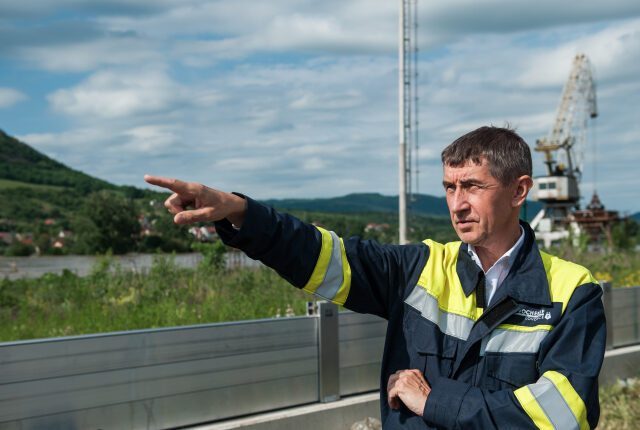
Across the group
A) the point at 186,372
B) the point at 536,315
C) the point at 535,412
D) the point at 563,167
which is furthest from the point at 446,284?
the point at 563,167

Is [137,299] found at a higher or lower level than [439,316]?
lower

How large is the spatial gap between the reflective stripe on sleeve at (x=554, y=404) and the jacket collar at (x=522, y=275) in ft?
0.94

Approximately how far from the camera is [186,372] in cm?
481

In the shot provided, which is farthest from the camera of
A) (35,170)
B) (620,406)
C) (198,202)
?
(35,170)

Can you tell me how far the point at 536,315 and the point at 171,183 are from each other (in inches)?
52.0

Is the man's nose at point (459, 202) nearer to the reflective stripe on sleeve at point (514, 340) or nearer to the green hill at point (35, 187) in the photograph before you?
the reflective stripe on sleeve at point (514, 340)

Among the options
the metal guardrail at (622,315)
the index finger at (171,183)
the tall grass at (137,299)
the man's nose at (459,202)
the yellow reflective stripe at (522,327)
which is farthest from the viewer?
the metal guardrail at (622,315)

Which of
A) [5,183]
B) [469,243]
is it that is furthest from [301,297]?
[5,183]

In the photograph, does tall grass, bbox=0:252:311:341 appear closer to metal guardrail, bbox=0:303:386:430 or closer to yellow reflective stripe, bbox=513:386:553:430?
metal guardrail, bbox=0:303:386:430

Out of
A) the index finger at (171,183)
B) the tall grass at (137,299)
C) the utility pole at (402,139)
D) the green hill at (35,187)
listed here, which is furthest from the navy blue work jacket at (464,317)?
the green hill at (35,187)

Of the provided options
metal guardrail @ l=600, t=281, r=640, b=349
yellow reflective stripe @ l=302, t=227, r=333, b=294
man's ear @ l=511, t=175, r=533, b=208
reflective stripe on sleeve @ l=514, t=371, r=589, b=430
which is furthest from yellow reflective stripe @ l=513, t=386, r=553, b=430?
metal guardrail @ l=600, t=281, r=640, b=349

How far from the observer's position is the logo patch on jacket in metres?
2.31

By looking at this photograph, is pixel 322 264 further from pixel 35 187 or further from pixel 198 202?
pixel 35 187

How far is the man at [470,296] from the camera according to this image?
7.25ft
